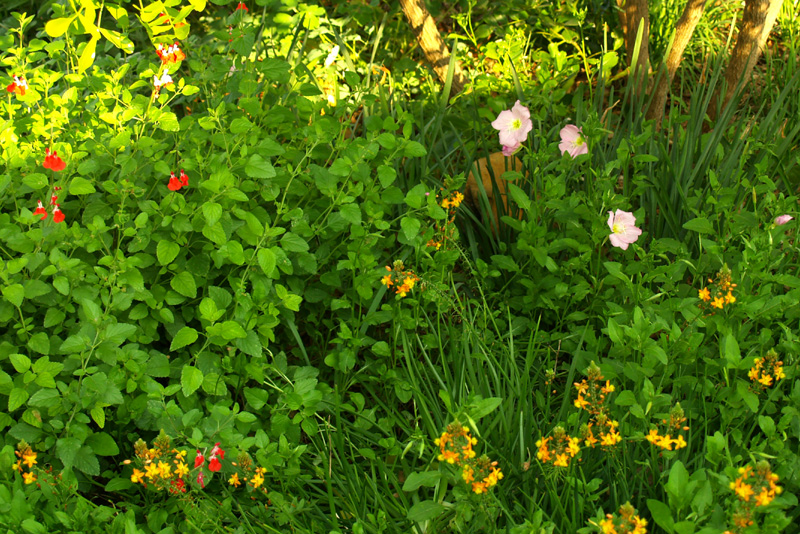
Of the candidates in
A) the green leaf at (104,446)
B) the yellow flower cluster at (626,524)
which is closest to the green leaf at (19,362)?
the green leaf at (104,446)

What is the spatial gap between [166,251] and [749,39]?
106 inches

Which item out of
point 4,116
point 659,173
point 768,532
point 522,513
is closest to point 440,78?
point 659,173

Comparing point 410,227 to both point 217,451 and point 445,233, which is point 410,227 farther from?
point 217,451

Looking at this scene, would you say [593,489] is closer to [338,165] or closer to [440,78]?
[338,165]

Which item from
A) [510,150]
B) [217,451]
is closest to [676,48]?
[510,150]

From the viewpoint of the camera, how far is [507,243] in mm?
2639

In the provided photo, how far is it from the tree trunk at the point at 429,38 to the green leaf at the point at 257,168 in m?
1.69

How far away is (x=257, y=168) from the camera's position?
1996 mm

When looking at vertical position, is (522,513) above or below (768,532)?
below

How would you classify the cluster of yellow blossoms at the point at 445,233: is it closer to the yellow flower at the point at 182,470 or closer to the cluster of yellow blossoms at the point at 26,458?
the yellow flower at the point at 182,470

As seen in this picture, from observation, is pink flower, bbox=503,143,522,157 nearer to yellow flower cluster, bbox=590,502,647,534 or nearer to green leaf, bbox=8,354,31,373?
yellow flower cluster, bbox=590,502,647,534

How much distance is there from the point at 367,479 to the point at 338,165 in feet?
2.86

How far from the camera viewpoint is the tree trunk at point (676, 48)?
10.6ft

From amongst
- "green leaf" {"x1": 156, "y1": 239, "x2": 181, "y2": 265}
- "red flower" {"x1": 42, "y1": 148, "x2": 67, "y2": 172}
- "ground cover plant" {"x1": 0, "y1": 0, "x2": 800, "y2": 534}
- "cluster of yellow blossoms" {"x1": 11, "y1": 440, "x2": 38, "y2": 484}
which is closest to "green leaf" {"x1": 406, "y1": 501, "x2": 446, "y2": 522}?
"ground cover plant" {"x1": 0, "y1": 0, "x2": 800, "y2": 534}
